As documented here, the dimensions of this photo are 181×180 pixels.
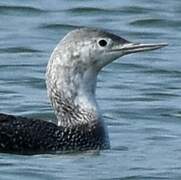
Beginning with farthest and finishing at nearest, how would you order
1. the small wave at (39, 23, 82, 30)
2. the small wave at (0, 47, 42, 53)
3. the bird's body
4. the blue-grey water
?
the small wave at (39, 23, 82, 30)
the small wave at (0, 47, 42, 53)
the bird's body
the blue-grey water

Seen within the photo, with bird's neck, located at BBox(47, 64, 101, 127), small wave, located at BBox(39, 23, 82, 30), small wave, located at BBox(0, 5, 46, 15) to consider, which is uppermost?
bird's neck, located at BBox(47, 64, 101, 127)

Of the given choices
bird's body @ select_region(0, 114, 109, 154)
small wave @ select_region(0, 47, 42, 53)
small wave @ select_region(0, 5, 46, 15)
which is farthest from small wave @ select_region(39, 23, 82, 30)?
bird's body @ select_region(0, 114, 109, 154)

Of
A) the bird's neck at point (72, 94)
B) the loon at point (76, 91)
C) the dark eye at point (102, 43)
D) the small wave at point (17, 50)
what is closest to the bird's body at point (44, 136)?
the loon at point (76, 91)

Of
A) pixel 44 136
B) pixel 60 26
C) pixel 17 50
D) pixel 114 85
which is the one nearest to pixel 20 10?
pixel 60 26

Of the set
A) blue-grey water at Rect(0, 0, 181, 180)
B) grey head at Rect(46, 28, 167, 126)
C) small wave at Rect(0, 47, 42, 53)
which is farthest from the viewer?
small wave at Rect(0, 47, 42, 53)

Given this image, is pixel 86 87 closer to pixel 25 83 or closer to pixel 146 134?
pixel 146 134

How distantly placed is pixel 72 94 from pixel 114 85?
3577mm

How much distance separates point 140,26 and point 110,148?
7.47 meters

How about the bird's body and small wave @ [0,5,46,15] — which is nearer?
the bird's body

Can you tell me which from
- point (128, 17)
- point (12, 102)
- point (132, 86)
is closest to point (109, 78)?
point (132, 86)

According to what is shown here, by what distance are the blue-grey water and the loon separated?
20cm

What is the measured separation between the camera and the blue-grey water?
1583 cm

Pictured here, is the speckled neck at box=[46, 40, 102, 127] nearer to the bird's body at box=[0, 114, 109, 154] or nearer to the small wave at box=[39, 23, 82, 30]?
the bird's body at box=[0, 114, 109, 154]

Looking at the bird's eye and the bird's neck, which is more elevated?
the bird's eye
